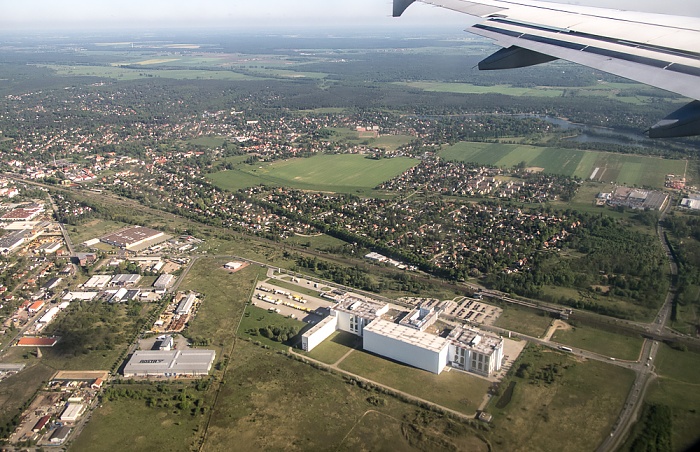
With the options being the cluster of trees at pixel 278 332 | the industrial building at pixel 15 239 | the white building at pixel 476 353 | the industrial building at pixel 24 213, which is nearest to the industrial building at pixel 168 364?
the cluster of trees at pixel 278 332

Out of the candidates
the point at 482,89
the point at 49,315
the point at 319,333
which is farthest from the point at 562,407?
the point at 482,89

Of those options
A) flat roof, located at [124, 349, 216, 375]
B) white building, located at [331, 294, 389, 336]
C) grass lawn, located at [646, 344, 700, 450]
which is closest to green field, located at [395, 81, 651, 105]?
grass lawn, located at [646, 344, 700, 450]

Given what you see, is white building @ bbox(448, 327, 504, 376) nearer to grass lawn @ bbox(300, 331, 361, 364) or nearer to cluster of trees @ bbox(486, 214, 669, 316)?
grass lawn @ bbox(300, 331, 361, 364)

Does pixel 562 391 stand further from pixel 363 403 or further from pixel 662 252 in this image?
pixel 662 252

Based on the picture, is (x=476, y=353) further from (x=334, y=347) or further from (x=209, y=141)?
(x=209, y=141)

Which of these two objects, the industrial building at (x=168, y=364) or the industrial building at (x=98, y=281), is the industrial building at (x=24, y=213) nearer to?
the industrial building at (x=98, y=281)
